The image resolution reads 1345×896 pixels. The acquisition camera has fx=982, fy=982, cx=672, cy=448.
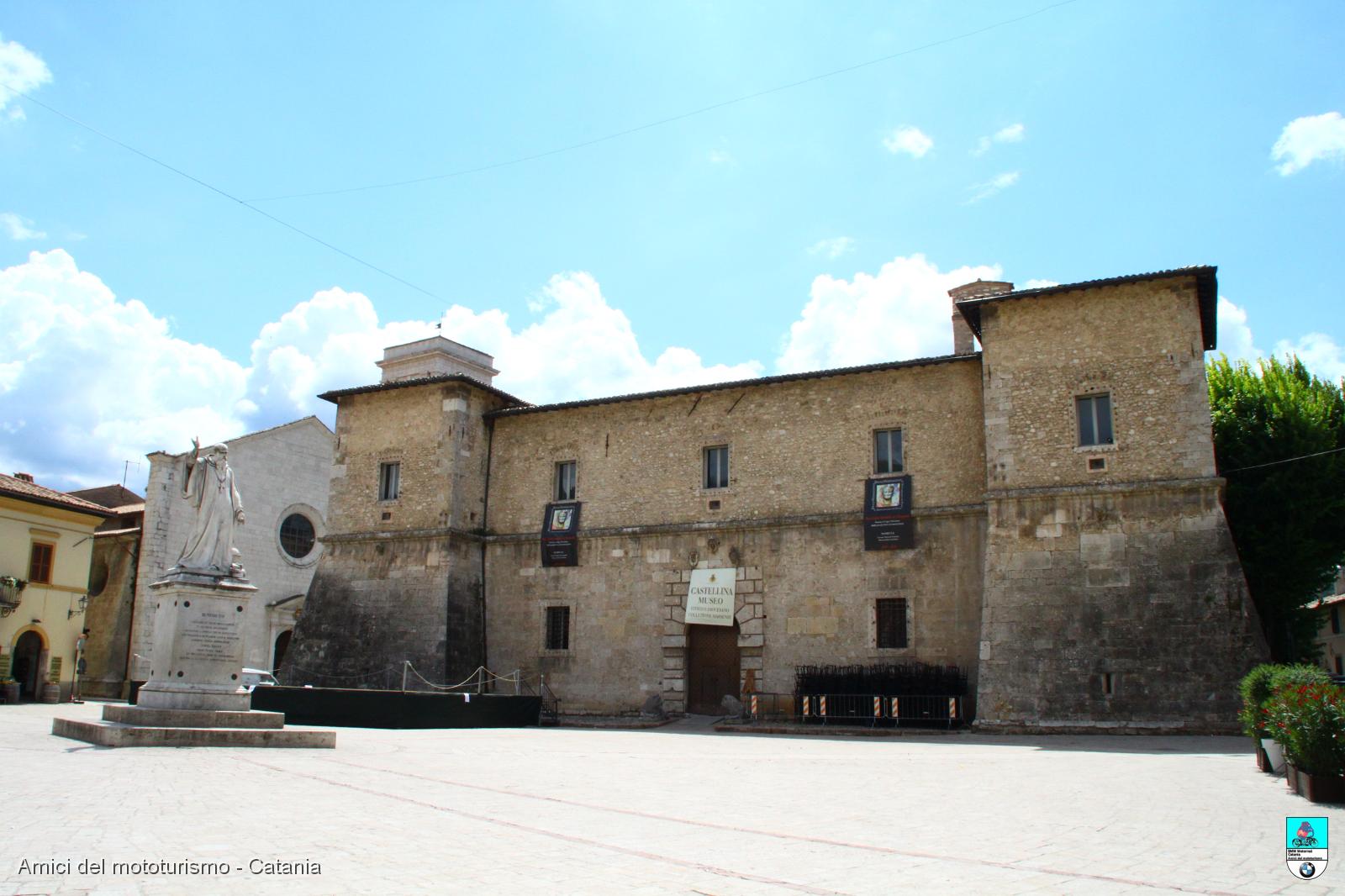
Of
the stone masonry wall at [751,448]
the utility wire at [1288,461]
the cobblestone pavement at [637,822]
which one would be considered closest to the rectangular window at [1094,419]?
the stone masonry wall at [751,448]

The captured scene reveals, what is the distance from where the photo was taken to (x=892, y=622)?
22562 millimetres

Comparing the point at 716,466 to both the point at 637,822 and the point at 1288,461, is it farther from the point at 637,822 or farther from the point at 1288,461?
the point at 637,822

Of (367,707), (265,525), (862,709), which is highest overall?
(265,525)

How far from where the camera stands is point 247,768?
1072cm

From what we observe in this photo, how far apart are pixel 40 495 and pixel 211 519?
20.7m

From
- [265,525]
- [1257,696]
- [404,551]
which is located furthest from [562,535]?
[1257,696]

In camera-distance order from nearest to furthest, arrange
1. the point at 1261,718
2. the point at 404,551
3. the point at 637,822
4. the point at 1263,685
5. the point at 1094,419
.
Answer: the point at 637,822 → the point at 1261,718 → the point at 1263,685 → the point at 1094,419 → the point at 404,551

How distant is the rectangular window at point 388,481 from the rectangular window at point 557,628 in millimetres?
5889

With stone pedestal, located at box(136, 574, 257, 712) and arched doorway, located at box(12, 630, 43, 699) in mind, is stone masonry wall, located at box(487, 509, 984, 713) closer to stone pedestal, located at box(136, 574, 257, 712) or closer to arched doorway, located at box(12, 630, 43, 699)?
stone pedestal, located at box(136, 574, 257, 712)

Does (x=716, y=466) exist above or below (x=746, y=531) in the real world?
above

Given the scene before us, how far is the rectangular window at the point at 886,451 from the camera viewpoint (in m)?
23.4

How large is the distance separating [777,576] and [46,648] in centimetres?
2370

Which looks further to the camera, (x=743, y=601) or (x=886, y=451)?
(x=743, y=601)

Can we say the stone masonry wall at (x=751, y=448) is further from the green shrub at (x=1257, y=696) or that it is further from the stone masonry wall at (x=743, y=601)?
the green shrub at (x=1257, y=696)
